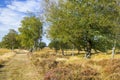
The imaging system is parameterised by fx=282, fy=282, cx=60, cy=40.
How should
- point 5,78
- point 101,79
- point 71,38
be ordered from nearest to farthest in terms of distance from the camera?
point 101,79 < point 5,78 < point 71,38

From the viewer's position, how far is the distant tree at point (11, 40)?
127156mm

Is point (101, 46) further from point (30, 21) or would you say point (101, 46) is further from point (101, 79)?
point (30, 21)

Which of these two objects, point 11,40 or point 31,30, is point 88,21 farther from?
point 11,40

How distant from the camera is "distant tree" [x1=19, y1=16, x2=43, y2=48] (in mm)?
84688

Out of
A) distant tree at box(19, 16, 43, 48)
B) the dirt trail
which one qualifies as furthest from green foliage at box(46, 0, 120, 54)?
distant tree at box(19, 16, 43, 48)

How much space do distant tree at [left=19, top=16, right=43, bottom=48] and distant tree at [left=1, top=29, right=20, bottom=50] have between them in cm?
3681

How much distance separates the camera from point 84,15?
123 feet

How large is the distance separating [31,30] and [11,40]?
1803 inches

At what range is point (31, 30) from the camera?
86.0 m

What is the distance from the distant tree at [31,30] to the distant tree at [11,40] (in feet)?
121

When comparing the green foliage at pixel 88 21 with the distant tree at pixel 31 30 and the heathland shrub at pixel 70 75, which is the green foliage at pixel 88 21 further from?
the distant tree at pixel 31 30

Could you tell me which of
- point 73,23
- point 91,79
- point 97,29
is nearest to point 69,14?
point 73,23

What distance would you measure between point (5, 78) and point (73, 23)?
18749 millimetres

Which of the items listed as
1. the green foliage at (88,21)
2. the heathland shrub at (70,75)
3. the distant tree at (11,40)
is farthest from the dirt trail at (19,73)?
the distant tree at (11,40)
